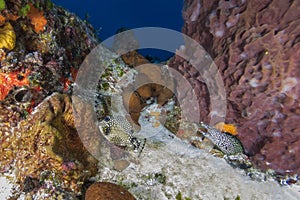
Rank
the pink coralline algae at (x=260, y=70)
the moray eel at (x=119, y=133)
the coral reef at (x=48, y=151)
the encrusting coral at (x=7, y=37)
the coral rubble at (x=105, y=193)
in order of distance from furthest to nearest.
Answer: the moray eel at (x=119, y=133), the encrusting coral at (x=7, y=37), the coral reef at (x=48, y=151), the pink coralline algae at (x=260, y=70), the coral rubble at (x=105, y=193)

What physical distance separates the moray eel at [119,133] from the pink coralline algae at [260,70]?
1.53 metres

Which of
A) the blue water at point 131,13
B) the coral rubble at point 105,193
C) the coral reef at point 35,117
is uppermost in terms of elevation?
the blue water at point 131,13

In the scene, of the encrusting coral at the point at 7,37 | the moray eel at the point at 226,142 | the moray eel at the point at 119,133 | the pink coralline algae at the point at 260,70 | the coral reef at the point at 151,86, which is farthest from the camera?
the coral reef at the point at 151,86

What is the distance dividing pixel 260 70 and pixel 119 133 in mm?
2563

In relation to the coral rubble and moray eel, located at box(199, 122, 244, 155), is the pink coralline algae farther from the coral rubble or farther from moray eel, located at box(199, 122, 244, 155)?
the coral rubble

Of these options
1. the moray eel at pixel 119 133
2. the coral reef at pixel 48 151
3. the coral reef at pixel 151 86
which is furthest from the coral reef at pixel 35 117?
the coral reef at pixel 151 86

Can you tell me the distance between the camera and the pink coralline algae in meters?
3.46

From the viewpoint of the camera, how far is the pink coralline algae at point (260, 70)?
346cm

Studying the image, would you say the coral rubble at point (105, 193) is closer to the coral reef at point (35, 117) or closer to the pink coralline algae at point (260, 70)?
the coral reef at point (35, 117)

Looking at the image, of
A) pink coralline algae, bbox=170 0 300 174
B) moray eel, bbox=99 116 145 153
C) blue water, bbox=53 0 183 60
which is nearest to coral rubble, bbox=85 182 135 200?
moray eel, bbox=99 116 145 153

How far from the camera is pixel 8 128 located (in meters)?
3.91

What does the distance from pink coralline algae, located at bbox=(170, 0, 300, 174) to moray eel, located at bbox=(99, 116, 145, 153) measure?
1.53m

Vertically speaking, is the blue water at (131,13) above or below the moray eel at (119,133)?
above

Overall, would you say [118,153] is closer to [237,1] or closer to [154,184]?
[154,184]
